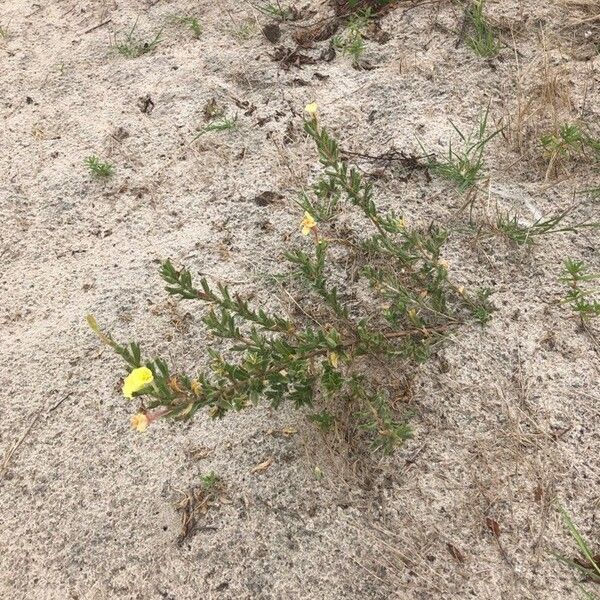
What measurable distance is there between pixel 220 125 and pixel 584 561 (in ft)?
8.06

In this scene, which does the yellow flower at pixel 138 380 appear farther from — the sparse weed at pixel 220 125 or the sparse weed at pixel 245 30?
the sparse weed at pixel 245 30

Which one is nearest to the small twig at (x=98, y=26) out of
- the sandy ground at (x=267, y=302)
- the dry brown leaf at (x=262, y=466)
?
the sandy ground at (x=267, y=302)

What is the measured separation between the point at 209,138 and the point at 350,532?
2.05m

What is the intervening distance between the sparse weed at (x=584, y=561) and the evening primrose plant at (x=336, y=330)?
1.86 feet

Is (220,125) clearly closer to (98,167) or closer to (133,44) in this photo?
(98,167)

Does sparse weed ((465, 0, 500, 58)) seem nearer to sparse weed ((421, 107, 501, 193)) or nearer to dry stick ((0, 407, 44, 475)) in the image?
sparse weed ((421, 107, 501, 193))

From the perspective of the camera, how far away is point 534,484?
77.7 inches

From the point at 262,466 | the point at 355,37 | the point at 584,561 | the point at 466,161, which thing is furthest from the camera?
the point at 355,37

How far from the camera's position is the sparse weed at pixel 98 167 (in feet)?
Answer: 10.1

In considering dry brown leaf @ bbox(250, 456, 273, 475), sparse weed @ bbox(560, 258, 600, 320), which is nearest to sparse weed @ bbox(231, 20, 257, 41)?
sparse weed @ bbox(560, 258, 600, 320)

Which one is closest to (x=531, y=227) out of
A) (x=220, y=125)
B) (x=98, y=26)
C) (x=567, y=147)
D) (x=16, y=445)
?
(x=567, y=147)

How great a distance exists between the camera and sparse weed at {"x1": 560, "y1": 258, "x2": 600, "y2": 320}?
220cm

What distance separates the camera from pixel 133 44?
12.2 ft

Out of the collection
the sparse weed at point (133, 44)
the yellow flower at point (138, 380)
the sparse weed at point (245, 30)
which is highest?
the yellow flower at point (138, 380)
